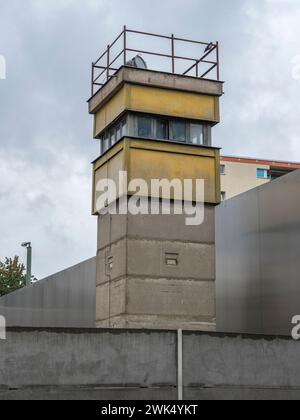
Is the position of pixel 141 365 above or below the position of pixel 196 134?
below

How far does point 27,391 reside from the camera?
12.4m

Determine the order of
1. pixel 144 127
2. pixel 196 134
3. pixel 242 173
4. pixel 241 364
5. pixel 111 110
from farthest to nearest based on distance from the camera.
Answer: pixel 242 173, pixel 111 110, pixel 196 134, pixel 144 127, pixel 241 364

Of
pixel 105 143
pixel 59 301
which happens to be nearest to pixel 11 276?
pixel 59 301

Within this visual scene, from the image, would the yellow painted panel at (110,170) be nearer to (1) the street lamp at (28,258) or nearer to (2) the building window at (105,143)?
(2) the building window at (105,143)

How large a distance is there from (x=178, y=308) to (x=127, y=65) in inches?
271

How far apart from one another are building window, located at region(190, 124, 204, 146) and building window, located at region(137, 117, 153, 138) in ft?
4.19

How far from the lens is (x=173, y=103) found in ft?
64.5

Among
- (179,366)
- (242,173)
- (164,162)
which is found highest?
(242,173)

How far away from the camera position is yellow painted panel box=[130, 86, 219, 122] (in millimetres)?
19297

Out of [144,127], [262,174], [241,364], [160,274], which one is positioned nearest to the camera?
[241,364]

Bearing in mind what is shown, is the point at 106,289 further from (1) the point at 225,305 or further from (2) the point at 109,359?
(2) the point at 109,359

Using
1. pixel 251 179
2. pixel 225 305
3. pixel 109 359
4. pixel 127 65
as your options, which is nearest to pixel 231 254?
pixel 225 305

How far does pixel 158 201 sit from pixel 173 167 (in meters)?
1.06

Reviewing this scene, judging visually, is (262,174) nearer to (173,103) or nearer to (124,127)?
(173,103)
